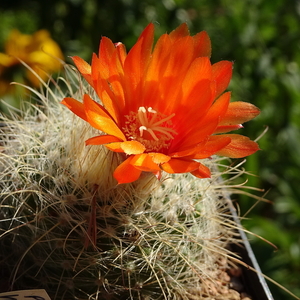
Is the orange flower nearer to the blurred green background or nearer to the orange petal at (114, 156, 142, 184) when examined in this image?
the orange petal at (114, 156, 142, 184)

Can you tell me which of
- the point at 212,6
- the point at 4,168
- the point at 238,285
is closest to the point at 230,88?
the point at 212,6

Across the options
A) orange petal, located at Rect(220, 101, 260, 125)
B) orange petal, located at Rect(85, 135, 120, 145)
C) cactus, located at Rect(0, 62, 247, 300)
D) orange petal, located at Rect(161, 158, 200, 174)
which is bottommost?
cactus, located at Rect(0, 62, 247, 300)

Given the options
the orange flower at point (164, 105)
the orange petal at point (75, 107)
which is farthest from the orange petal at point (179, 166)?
the orange petal at point (75, 107)

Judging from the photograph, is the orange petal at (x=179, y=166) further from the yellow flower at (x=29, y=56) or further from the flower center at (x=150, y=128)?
the yellow flower at (x=29, y=56)

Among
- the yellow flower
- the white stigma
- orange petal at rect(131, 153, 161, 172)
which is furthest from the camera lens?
the yellow flower

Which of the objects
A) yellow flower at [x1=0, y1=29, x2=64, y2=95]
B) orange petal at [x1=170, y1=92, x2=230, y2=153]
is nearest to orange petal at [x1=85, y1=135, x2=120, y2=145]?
orange petal at [x1=170, y1=92, x2=230, y2=153]

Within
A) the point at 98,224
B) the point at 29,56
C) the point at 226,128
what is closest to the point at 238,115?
the point at 226,128

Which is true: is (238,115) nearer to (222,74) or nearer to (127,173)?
(222,74)
